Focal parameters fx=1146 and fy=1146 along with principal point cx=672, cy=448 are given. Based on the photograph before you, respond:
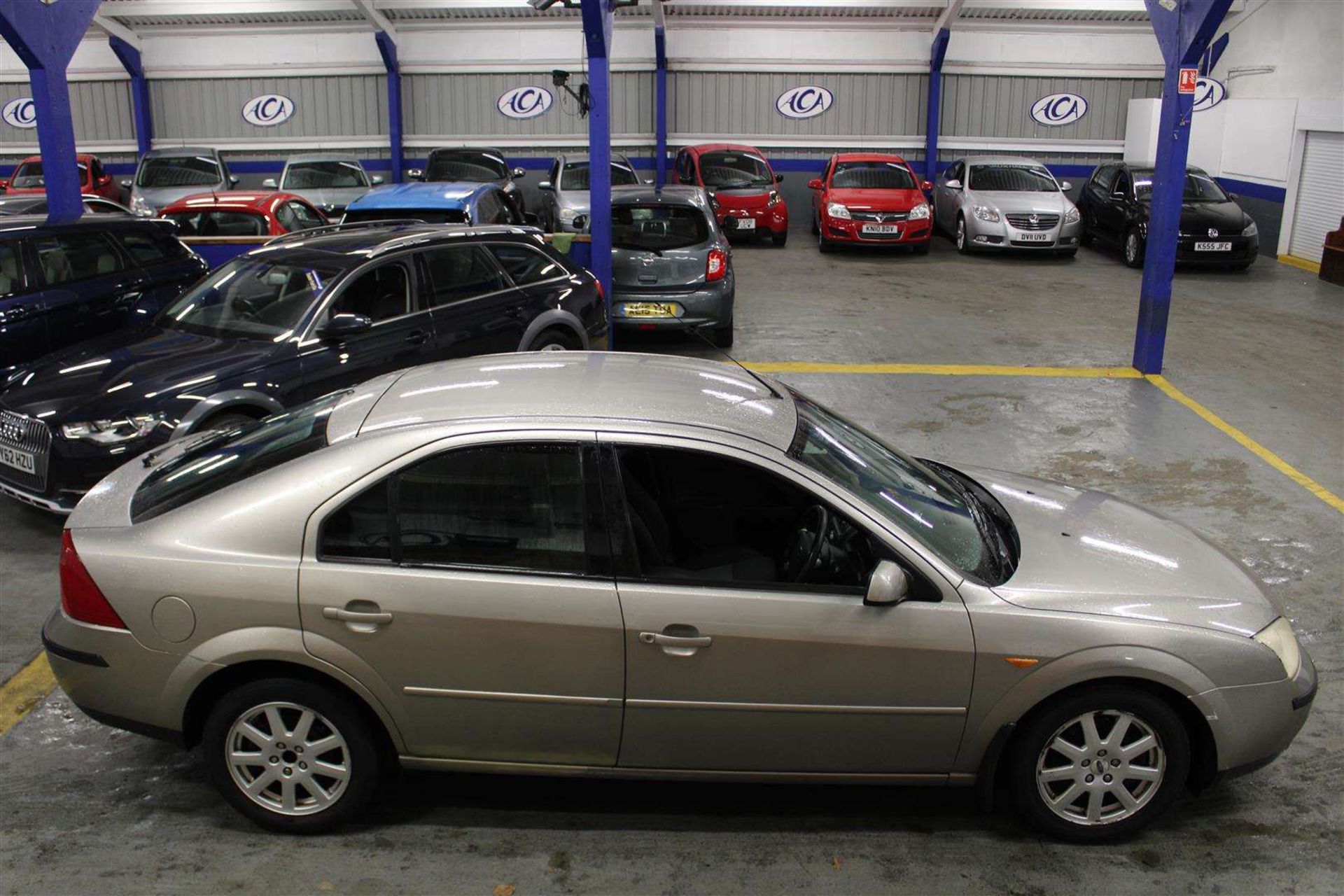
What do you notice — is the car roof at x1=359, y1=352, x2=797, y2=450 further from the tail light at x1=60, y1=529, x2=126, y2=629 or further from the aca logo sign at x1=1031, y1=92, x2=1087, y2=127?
the aca logo sign at x1=1031, y1=92, x2=1087, y2=127

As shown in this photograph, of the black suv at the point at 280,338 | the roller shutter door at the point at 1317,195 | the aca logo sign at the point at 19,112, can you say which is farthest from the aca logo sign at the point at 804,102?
the aca logo sign at the point at 19,112

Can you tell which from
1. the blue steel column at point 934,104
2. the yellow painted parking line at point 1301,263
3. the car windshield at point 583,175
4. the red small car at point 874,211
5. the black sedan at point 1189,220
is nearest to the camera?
the black sedan at point 1189,220

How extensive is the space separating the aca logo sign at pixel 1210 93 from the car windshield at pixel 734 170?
299 inches

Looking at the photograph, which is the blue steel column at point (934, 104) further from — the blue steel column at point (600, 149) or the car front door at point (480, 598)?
the car front door at point (480, 598)

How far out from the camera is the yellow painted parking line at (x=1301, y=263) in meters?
16.3

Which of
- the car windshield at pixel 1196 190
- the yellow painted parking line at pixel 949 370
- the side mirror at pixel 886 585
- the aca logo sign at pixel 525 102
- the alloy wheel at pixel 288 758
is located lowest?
the yellow painted parking line at pixel 949 370

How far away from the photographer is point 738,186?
18266 millimetres

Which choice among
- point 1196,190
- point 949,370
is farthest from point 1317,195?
point 949,370

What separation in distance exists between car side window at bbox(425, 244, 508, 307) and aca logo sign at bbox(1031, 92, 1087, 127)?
1653cm

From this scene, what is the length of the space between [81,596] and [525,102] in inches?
774

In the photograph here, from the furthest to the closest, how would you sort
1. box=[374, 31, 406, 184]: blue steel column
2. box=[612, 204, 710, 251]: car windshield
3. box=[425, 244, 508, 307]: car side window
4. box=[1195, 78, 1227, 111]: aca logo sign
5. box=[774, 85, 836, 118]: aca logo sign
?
box=[774, 85, 836, 118]: aca logo sign
box=[374, 31, 406, 184]: blue steel column
box=[1195, 78, 1227, 111]: aca logo sign
box=[612, 204, 710, 251]: car windshield
box=[425, 244, 508, 307]: car side window

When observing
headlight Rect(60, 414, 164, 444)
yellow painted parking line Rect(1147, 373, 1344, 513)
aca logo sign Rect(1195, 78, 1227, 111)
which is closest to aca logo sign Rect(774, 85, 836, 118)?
aca logo sign Rect(1195, 78, 1227, 111)

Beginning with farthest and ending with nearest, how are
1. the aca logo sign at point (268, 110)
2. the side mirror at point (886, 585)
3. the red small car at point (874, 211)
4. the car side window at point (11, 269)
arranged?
1. the aca logo sign at point (268, 110)
2. the red small car at point (874, 211)
3. the car side window at point (11, 269)
4. the side mirror at point (886, 585)

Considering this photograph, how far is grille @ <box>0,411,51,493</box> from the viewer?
19.1 ft
